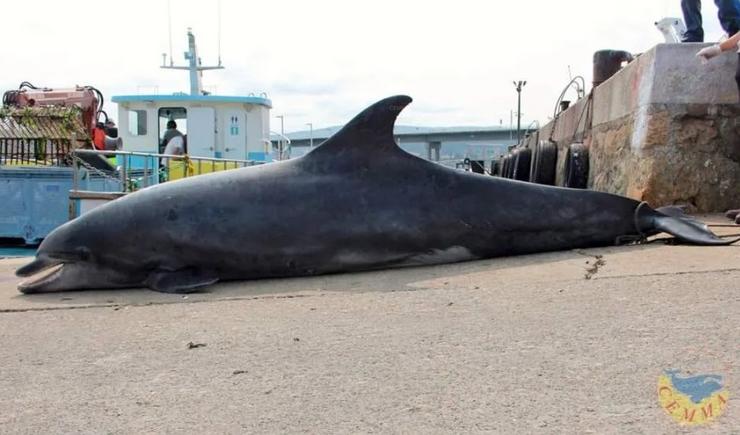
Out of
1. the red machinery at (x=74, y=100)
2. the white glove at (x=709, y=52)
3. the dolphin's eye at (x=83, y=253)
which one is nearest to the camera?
the dolphin's eye at (x=83, y=253)

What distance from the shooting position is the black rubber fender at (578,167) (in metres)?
8.38

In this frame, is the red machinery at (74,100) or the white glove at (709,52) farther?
the red machinery at (74,100)

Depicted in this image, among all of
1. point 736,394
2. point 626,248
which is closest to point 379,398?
point 736,394

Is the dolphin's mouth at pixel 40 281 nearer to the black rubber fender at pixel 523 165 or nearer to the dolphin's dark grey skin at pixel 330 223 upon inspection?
the dolphin's dark grey skin at pixel 330 223

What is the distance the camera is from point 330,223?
16.4 ft

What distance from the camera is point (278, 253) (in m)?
4.94

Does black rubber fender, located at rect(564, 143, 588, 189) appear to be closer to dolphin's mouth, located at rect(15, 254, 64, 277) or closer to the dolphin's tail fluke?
the dolphin's tail fluke

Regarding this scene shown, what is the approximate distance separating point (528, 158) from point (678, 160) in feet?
23.7

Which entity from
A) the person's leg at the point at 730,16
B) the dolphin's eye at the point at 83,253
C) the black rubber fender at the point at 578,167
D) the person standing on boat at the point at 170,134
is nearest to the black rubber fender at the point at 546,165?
the black rubber fender at the point at 578,167

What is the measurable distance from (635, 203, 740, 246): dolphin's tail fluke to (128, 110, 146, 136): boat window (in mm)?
15719

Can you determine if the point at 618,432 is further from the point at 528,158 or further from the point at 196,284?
the point at 528,158

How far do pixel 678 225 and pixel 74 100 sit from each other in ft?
48.8

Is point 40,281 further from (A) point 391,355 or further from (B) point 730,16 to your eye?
(B) point 730,16

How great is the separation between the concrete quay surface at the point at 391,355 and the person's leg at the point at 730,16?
9.22 feet
